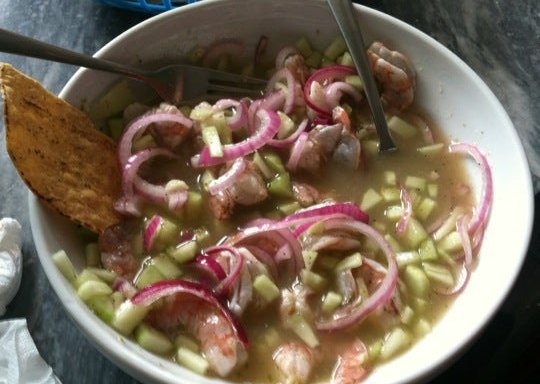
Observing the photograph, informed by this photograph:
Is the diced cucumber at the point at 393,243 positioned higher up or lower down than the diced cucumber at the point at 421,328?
higher up

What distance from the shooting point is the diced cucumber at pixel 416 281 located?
1.48m

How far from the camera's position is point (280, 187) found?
1.59m

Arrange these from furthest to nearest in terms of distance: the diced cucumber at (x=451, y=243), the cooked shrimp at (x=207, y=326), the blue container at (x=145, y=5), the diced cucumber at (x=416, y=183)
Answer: the blue container at (x=145, y=5) → the diced cucumber at (x=416, y=183) → the diced cucumber at (x=451, y=243) → the cooked shrimp at (x=207, y=326)

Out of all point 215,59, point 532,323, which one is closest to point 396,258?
point 532,323

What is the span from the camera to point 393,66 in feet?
5.59

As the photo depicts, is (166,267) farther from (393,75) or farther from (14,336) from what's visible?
(393,75)

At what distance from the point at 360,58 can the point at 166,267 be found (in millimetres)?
646

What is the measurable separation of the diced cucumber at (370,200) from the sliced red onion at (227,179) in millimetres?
269

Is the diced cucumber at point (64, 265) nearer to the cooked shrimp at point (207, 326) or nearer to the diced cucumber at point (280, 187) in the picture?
the cooked shrimp at point (207, 326)

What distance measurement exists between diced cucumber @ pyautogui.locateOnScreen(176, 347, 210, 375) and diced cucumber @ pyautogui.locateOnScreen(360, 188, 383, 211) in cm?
48

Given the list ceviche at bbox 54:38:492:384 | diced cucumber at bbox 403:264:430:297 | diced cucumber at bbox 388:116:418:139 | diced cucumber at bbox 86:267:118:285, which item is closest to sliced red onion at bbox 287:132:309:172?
ceviche at bbox 54:38:492:384

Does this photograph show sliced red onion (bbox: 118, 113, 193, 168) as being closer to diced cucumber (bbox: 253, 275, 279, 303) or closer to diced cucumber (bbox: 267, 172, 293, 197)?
diced cucumber (bbox: 267, 172, 293, 197)

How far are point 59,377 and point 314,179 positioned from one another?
659mm

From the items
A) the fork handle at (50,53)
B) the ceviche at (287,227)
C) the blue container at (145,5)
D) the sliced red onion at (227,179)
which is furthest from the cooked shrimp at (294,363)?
the blue container at (145,5)
